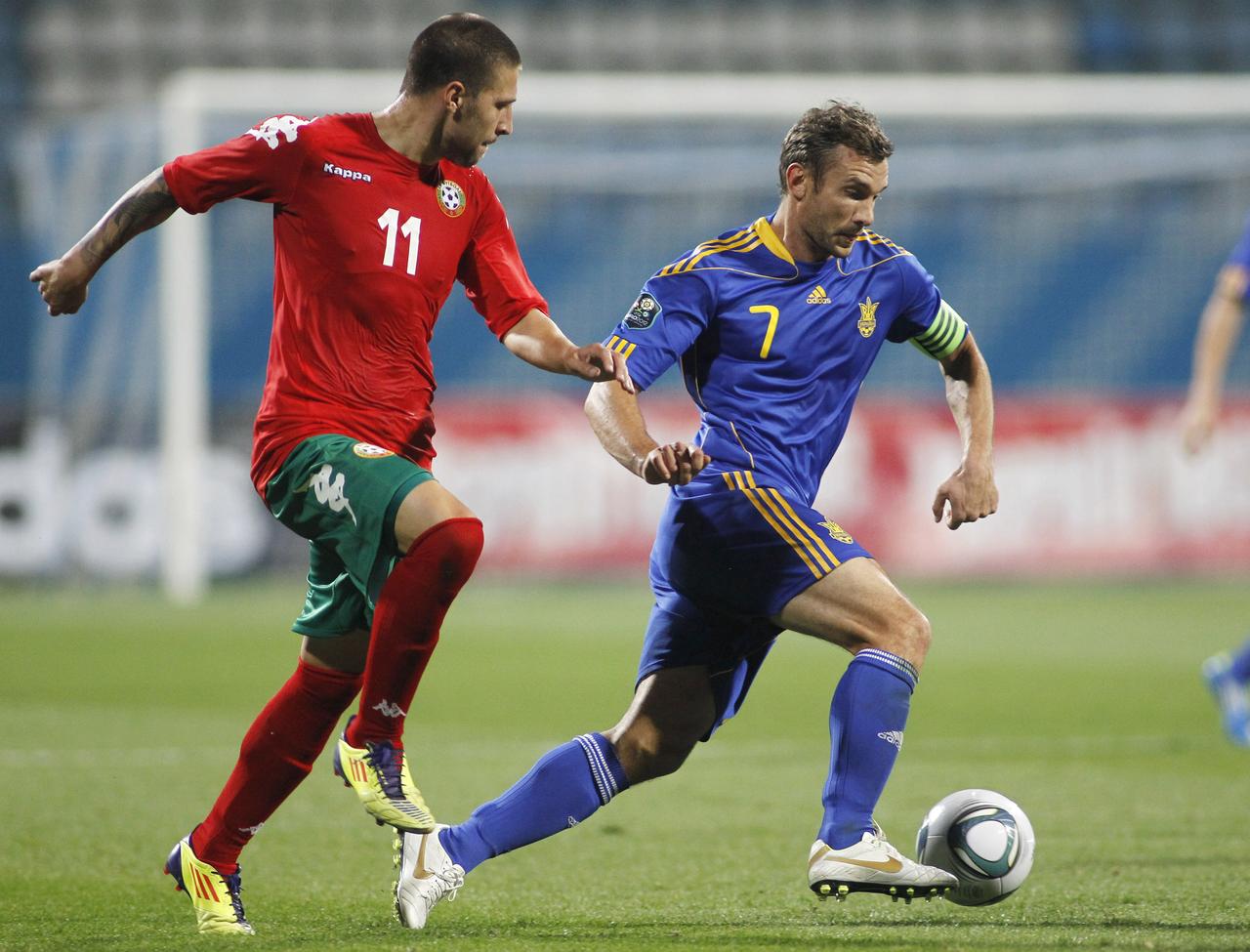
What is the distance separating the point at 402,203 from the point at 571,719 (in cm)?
473

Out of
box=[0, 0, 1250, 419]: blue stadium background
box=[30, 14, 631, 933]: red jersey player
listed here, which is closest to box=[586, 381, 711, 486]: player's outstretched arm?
box=[30, 14, 631, 933]: red jersey player

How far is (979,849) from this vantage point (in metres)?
4.18

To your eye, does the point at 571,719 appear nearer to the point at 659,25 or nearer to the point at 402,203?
the point at 402,203

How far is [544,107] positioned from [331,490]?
11.3 meters

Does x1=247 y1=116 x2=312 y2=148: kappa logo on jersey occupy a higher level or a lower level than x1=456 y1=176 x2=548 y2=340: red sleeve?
higher

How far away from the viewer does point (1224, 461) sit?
1566 centimetres

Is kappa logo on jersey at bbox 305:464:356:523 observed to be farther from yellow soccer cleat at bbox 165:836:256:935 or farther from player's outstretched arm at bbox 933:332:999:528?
player's outstretched arm at bbox 933:332:999:528

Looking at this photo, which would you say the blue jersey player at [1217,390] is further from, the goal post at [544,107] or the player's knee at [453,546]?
the goal post at [544,107]

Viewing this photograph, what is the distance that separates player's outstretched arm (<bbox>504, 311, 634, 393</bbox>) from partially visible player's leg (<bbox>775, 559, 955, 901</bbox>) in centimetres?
64

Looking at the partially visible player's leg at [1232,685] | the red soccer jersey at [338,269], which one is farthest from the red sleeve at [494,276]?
the partially visible player's leg at [1232,685]

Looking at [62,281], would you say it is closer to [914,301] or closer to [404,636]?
[404,636]

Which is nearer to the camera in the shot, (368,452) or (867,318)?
(368,452)

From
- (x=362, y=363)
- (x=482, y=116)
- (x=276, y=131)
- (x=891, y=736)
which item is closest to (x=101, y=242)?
(x=276, y=131)

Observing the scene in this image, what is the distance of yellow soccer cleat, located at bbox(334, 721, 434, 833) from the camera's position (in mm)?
3928
